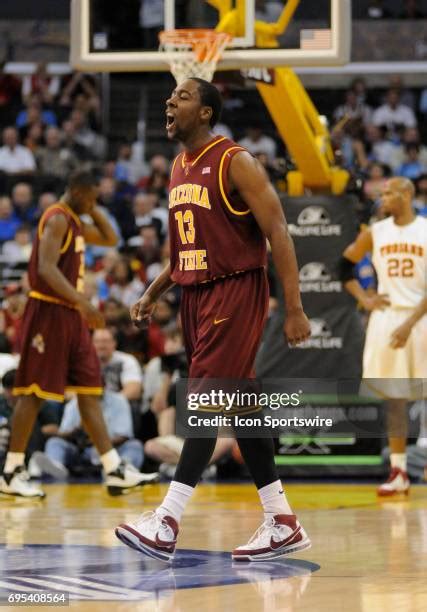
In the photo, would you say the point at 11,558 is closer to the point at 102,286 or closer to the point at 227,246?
the point at 227,246

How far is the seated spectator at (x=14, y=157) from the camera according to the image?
19594mm

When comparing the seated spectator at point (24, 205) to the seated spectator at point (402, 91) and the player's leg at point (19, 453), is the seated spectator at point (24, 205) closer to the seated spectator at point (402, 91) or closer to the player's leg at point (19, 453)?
the seated spectator at point (402, 91)

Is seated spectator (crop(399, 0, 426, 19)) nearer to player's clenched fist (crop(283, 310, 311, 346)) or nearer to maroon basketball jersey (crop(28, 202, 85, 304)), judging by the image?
maroon basketball jersey (crop(28, 202, 85, 304))

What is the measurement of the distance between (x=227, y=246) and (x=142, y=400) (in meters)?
6.30

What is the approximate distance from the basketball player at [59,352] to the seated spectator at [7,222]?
27.3 feet

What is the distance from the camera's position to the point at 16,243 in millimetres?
16656

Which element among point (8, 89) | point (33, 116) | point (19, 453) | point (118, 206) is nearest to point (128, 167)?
point (33, 116)

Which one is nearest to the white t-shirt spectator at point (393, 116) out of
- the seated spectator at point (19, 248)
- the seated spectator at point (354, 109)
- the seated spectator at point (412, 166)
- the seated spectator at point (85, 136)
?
the seated spectator at point (354, 109)

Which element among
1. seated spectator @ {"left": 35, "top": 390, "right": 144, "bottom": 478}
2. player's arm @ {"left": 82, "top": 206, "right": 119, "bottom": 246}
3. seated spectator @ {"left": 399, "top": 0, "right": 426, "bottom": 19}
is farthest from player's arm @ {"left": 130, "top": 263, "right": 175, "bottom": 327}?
seated spectator @ {"left": 399, "top": 0, "right": 426, "bottom": 19}

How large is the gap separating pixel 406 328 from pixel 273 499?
3.71m

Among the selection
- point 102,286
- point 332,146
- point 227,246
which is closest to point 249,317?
point 227,246

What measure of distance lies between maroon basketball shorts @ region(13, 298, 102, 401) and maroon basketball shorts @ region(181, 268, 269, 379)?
316 cm

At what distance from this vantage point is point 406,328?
9.27 meters

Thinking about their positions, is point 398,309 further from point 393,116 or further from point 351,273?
point 393,116
